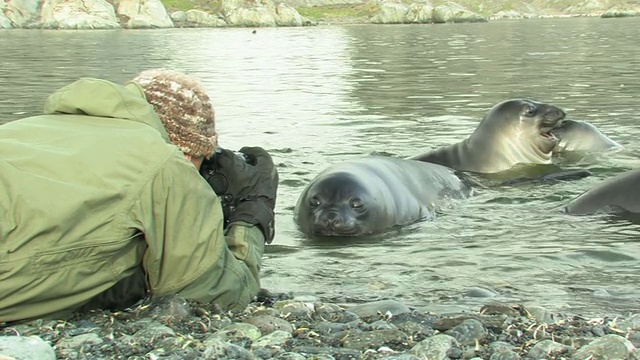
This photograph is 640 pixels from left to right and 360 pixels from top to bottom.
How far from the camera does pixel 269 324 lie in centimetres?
407

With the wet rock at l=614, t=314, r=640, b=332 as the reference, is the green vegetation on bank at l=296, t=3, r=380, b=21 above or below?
below

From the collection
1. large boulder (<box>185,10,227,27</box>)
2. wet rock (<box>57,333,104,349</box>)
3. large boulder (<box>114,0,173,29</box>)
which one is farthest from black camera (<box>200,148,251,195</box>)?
large boulder (<box>185,10,227,27</box>)

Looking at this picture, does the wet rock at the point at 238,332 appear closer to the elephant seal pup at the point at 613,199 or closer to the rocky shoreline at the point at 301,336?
the rocky shoreline at the point at 301,336

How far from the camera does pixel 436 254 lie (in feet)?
22.3

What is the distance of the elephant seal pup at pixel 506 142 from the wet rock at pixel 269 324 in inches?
245

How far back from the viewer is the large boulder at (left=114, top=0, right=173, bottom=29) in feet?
305

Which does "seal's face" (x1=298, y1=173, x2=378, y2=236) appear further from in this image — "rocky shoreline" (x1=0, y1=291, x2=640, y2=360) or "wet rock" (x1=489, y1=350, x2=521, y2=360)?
"wet rock" (x1=489, y1=350, x2=521, y2=360)

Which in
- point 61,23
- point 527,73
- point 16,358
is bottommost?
point 61,23

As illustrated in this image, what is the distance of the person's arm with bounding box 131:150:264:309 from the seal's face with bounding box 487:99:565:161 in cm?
701

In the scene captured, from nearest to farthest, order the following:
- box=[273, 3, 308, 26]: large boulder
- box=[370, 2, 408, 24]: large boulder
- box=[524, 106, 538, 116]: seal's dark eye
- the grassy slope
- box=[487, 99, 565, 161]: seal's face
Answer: box=[487, 99, 565, 161]: seal's face → box=[524, 106, 538, 116]: seal's dark eye → box=[273, 3, 308, 26]: large boulder → box=[370, 2, 408, 24]: large boulder → the grassy slope

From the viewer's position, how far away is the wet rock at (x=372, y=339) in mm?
3818

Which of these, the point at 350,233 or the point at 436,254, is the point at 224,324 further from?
the point at 350,233

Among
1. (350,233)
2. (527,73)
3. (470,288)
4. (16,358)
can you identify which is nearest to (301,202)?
(350,233)

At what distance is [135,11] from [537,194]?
93.6 metres
